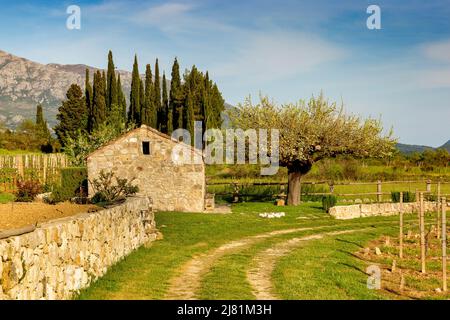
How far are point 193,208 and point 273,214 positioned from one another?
16.4 feet

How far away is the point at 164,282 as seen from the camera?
1299 cm

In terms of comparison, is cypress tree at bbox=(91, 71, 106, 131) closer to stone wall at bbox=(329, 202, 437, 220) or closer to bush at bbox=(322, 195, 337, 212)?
bush at bbox=(322, 195, 337, 212)

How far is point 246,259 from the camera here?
55.0 feet

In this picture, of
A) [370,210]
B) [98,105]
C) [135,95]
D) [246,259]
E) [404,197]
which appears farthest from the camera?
[135,95]

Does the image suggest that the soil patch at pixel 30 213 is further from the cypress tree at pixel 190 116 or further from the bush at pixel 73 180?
the cypress tree at pixel 190 116

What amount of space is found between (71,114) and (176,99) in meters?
17.4

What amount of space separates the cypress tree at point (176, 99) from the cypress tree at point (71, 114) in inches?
523

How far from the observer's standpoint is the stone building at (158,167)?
3148 cm

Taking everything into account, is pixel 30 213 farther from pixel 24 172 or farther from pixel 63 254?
pixel 24 172

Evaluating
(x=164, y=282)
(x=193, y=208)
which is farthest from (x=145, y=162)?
(x=164, y=282)

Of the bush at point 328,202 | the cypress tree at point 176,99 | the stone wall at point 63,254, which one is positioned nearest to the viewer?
the stone wall at point 63,254

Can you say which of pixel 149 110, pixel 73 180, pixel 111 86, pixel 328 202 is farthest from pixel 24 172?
pixel 111 86

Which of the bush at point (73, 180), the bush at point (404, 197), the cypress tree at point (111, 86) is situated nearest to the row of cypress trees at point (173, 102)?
the cypress tree at point (111, 86)

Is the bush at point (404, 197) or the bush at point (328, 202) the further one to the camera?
the bush at point (404, 197)
